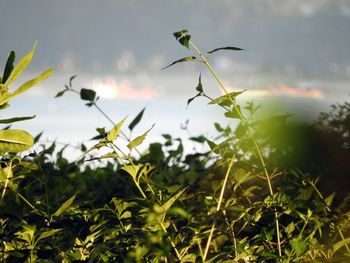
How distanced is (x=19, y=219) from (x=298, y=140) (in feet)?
6.29

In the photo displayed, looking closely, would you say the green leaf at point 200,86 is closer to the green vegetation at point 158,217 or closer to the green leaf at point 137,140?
the green vegetation at point 158,217

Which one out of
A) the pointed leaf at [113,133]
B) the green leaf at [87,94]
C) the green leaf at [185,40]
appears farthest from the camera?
the green leaf at [87,94]

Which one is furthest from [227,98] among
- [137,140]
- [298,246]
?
[298,246]

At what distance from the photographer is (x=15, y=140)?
66.1 inches

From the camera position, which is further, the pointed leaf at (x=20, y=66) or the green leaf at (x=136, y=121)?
the green leaf at (x=136, y=121)

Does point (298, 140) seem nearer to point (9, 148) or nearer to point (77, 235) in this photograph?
point (77, 235)

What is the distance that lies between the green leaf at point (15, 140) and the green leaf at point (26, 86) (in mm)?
108

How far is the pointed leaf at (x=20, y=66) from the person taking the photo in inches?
64.4

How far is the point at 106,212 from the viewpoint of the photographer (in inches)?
77.5

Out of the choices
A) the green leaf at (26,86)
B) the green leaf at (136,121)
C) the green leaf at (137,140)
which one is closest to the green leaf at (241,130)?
the green leaf at (136,121)

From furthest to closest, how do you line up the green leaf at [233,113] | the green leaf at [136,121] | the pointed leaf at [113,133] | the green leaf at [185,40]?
the green leaf at [136,121], the green leaf at [233,113], the green leaf at [185,40], the pointed leaf at [113,133]

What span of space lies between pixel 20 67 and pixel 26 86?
9 centimetres

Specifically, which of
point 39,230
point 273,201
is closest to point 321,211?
point 273,201

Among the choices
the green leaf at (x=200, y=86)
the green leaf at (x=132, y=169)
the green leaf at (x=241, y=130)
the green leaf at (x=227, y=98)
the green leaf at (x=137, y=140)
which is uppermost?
the green leaf at (x=200, y=86)
